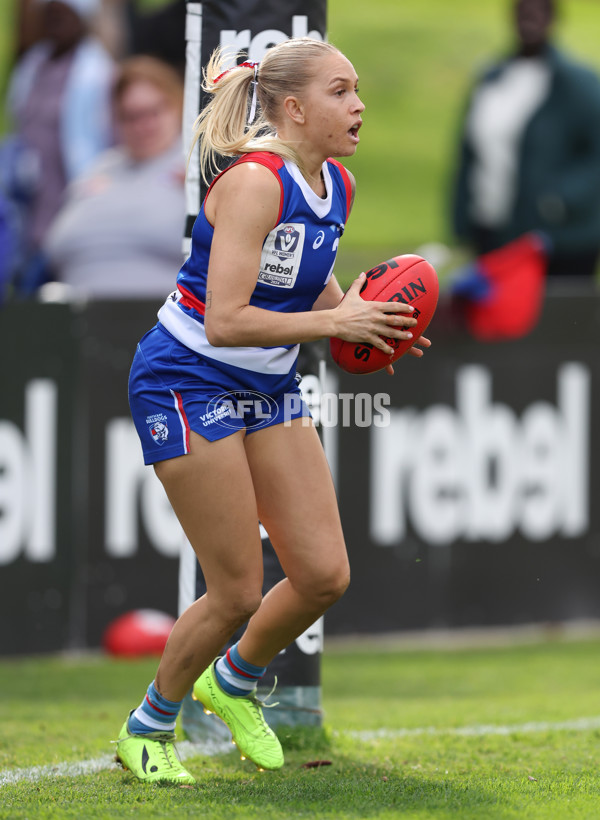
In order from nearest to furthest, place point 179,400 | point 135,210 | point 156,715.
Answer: point 179,400
point 156,715
point 135,210

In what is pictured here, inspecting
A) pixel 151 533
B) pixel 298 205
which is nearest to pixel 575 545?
pixel 151 533

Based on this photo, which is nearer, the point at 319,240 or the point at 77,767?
the point at 319,240

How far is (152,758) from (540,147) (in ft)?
21.0

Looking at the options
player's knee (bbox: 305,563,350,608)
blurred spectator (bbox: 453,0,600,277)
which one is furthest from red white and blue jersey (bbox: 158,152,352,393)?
blurred spectator (bbox: 453,0,600,277)

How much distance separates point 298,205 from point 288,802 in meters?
1.84

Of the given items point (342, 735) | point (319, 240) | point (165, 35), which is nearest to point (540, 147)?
point (165, 35)

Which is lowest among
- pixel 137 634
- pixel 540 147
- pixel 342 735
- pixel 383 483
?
pixel 137 634

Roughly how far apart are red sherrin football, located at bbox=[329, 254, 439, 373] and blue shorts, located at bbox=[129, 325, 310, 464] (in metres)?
0.32

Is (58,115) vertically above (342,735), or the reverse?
(58,115)

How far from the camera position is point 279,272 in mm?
4223

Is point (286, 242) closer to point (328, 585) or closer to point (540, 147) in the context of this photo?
point (328, 585)

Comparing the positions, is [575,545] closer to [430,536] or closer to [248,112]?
[430,536]

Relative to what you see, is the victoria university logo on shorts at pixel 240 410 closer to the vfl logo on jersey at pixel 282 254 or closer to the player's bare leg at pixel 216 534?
the player's bare leg at pixel 216 534

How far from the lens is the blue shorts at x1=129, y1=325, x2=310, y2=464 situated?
14.0ft
